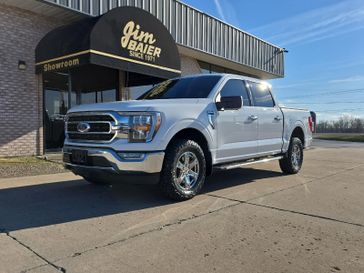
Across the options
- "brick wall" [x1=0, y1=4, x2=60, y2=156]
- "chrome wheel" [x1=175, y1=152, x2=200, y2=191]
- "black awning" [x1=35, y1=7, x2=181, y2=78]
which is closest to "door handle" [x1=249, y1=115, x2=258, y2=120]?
"chrome wheel" [x1=175, y1=152, x2=200, y2=191]

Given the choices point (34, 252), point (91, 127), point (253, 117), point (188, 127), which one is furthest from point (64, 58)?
point (34, 252)

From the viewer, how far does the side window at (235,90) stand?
22.3 feet

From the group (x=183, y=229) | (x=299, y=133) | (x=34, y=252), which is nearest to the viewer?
(x=34, y=252)

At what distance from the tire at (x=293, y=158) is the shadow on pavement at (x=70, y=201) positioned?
3.92ft

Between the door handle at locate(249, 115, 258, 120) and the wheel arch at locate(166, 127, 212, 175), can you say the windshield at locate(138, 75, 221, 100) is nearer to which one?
the wheel arch at locate(166, 127, 212, 175)

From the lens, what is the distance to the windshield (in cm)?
660

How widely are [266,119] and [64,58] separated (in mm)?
5623

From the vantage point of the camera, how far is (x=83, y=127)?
5828mm

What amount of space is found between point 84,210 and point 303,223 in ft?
9.39

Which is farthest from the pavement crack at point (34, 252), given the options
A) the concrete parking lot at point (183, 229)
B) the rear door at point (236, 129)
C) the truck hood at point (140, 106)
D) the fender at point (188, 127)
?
the rear door at point (236, 129)

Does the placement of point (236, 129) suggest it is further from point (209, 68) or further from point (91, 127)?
point (209, 68)

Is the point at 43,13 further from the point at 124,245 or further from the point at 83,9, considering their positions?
the point at 124,245

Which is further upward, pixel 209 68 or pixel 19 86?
pixel 209 68

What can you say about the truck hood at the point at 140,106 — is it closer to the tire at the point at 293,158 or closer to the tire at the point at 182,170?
the tire at the point at 182,170
